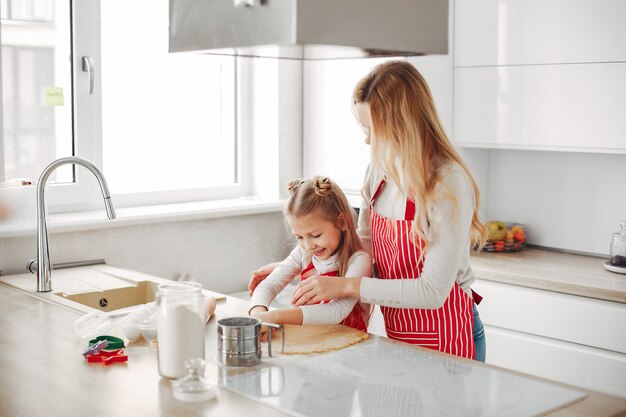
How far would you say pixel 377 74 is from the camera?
2.10 m

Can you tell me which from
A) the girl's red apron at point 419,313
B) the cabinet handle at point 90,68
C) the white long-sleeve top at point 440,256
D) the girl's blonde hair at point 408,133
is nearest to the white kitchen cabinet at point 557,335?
the girl's red apron at point 419,313

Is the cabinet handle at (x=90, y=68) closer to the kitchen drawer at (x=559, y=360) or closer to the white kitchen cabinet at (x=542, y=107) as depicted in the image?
the white kitchen cabinet at (x=542, y=107)

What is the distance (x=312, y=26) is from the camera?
141 cm

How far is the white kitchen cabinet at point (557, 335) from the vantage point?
9.36ft

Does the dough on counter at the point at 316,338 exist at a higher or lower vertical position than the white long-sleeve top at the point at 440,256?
lower

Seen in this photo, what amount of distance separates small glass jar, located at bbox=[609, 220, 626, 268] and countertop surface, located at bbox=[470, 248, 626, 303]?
50 millimetres

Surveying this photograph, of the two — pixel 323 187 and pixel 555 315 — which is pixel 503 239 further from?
pixel 323 187

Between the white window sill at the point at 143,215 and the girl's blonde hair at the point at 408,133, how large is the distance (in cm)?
138

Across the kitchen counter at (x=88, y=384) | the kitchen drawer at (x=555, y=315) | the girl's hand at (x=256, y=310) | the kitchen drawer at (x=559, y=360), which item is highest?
the girl's hand at (x=256, y=310)

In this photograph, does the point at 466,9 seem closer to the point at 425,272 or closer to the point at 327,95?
the point at 327,95

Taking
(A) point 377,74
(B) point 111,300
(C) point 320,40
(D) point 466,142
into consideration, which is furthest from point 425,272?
(D) point 466,142

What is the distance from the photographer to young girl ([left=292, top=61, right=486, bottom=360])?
205 centimetres

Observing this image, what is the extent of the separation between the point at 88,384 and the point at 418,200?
35.3 inches

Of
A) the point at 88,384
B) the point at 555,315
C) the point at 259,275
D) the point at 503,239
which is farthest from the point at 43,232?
the point at 503,239
